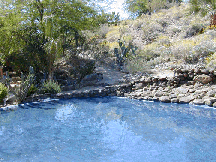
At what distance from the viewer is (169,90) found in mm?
9102

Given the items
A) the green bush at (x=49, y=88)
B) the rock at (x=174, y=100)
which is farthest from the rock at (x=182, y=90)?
the green bush at (x=49, y=88)

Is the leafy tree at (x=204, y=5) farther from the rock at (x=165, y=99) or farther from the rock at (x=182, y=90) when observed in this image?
the rock at (x=165, y=99)

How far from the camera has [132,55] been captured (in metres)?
14.0

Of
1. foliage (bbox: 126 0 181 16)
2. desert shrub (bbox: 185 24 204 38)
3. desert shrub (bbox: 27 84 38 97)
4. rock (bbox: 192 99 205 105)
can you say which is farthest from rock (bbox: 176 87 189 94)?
foliage (bbox: 126 0 181 16)

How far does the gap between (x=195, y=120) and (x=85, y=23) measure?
27.6 ft

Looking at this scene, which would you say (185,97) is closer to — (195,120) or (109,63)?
(195,120)

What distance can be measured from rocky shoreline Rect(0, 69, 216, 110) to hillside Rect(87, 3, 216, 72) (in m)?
1.15

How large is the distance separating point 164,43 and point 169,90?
785 centimetres

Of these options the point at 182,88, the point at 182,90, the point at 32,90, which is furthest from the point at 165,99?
the point at 32,90

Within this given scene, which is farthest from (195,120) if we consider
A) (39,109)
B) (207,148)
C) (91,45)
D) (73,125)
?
(91,45)

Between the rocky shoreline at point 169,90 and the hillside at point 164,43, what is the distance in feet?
3.78

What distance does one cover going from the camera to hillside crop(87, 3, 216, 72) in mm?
12094

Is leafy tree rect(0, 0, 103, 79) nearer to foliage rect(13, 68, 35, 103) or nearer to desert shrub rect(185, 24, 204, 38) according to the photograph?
Answer: foliage rect(13, 68, 35, 103)

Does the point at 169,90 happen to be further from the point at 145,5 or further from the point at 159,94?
the point at 145,5
